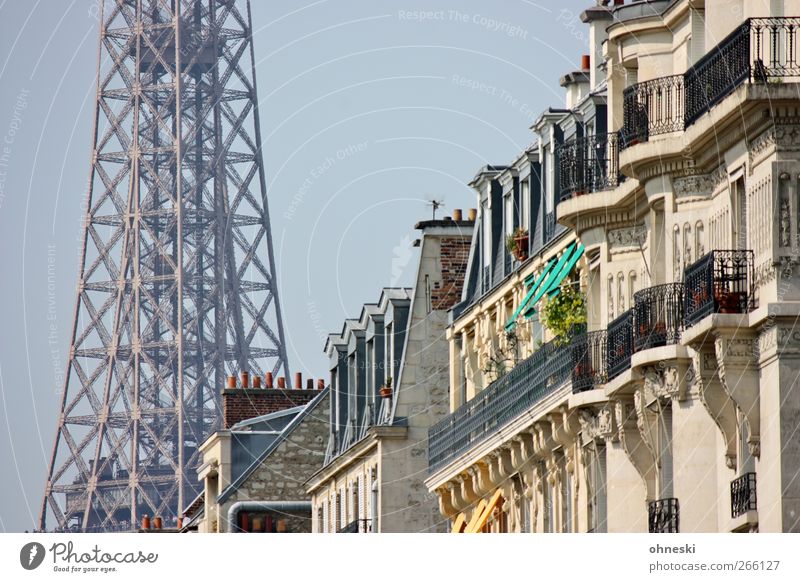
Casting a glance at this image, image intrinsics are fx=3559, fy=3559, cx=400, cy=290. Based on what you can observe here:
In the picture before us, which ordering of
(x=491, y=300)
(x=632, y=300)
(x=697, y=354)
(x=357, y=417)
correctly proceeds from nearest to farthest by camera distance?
(x=697, y=354) → (x=632, y=300) → (x=491, y=300) → (x=357, y=417)

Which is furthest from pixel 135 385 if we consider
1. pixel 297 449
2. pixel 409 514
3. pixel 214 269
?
pixel 409 514

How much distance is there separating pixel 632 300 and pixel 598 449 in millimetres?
2829

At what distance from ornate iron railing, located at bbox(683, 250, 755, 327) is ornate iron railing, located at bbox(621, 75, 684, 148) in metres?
2.51

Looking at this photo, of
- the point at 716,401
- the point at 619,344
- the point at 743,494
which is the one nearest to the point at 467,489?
the point at 619,344

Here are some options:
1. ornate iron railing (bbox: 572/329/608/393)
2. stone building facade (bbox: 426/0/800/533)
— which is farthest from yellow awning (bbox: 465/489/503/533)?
ornate iron railing (bbox: 572/329/608/393)

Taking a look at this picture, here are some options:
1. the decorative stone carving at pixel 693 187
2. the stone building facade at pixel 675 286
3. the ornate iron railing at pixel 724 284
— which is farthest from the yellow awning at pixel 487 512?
the ornate iron railing at pixel 724 284

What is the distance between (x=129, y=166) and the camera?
577ft

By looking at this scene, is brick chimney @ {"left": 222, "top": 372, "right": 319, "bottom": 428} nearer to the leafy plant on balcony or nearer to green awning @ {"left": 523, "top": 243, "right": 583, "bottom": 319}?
green awning @ {"left": 523, "top": 243, "right": 583, "bottom": 319}

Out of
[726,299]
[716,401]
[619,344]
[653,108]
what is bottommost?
[716,401]

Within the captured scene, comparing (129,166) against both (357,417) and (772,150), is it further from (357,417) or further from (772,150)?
(772,150)

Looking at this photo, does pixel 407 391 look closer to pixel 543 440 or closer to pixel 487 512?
pixel 487 512

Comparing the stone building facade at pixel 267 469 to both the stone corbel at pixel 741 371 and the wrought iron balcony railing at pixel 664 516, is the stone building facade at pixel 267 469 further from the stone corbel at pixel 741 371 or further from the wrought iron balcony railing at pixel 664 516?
the stone corbel at pixel 741 371

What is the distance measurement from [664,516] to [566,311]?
6.73m

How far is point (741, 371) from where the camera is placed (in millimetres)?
34531
